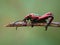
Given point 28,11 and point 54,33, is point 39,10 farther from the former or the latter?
point 54,33

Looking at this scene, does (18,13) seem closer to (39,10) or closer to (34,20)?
(39,10)

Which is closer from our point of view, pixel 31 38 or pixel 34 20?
pixel 34 20

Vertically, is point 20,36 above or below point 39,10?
below

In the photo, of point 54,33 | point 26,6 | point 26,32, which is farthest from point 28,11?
point 54,33

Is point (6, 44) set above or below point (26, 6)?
below

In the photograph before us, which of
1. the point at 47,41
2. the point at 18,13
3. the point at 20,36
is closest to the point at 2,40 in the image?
the point at 20,36

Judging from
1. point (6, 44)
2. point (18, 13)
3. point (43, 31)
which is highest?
point (18, 13)
